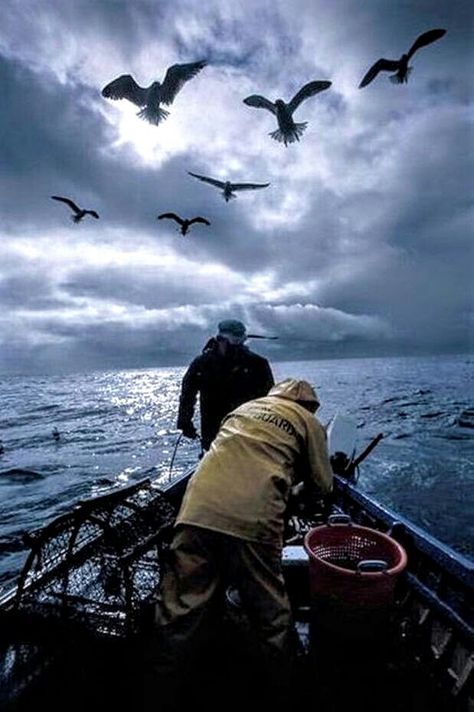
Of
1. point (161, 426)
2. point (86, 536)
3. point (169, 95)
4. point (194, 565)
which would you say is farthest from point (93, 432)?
point (194, 565)

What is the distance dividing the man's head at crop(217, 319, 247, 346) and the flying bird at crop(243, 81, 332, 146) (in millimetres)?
8247

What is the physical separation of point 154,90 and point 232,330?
1006 centimetres

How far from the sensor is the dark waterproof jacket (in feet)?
20.5

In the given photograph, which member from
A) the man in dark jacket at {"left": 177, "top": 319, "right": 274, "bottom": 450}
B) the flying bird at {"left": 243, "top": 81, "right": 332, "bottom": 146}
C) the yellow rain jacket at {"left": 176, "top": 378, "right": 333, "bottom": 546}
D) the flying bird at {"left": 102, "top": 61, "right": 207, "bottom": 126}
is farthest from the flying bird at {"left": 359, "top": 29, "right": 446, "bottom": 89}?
the yellow rain jacket at {"left": 176, "top": 378, "right": 333, "bottom": 546}

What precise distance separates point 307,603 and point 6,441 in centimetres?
2580

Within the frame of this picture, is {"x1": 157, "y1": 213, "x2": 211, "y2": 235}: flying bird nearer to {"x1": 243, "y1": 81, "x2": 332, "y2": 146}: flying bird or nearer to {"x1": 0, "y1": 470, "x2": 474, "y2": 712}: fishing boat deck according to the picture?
{"x1": 243, "y1": 81, "x2": 332, "y2": 146}: flying bird

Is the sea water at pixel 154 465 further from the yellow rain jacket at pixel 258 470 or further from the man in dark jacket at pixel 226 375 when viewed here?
the yellow rain jacket at pixel 258 470

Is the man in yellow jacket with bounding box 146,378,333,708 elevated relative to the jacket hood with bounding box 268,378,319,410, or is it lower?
lower

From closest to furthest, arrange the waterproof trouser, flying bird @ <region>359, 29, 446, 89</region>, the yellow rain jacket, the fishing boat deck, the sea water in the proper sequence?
1. the waterproof trouser
2. the yellow rain jacket
3. the fishing boat deck
4. flying bird @ <region>359, 29, 446, 89</region>
5. the sea water

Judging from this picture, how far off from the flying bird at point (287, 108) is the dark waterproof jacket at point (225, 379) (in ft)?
27.7

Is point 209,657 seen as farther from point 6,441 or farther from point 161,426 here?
point 161,426

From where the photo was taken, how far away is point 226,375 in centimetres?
630

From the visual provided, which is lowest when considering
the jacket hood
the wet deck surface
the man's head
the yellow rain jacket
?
the wet deck surface

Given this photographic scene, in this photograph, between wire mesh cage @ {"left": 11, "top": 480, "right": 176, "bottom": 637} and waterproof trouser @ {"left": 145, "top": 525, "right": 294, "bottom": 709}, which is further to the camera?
wire mesh cage @ {"left": 11, "top": 480, "right": 176, "bottom": 637}
